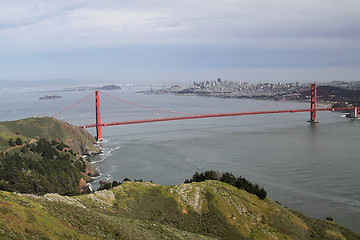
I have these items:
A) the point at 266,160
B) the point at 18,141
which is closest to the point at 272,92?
the point at 266,160

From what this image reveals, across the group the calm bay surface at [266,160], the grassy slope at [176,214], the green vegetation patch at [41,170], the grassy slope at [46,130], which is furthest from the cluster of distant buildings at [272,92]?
the grassy slope at [176,214]

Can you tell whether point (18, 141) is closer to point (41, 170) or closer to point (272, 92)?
point (41, 170)

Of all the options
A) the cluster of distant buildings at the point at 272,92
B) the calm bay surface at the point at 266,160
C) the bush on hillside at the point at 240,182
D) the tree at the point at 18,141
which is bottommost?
the calm bay surface at the point at 266,160

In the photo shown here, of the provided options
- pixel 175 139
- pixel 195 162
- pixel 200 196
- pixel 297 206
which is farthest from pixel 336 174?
pixel 175 139

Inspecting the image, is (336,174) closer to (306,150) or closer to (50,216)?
(306,150)

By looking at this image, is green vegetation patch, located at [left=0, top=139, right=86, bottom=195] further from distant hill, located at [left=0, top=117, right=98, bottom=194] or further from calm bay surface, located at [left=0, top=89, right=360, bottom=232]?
calm bay surface, located at [left=0, top=89, right=360, bottom=232]

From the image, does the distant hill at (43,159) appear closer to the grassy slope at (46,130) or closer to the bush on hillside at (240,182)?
the grassy slope at (46,130)
